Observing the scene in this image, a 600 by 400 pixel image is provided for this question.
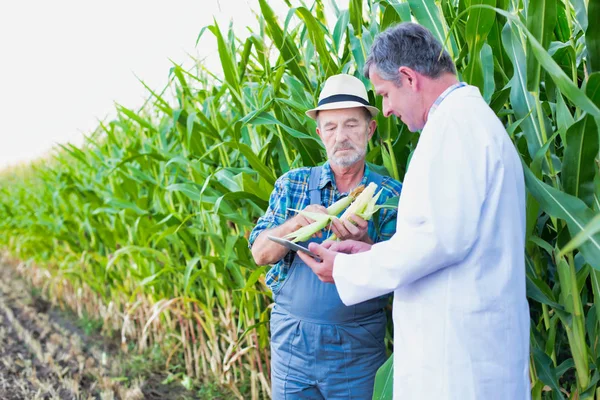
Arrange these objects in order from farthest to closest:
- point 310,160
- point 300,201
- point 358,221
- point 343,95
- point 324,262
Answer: point 310,160 → point 300,201 → point 343,95 → point 358,221 → point 324,262

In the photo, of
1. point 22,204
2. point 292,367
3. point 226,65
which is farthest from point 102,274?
point 292,367

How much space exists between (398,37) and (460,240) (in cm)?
52

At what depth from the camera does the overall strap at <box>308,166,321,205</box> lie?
76.1 inches

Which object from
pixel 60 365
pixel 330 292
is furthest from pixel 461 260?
pixel 60 365

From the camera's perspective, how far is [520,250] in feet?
4.42

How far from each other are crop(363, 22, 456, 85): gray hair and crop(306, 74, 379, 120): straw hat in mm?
414

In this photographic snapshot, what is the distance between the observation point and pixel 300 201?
1.97 m

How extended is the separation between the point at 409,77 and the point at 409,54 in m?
0.05

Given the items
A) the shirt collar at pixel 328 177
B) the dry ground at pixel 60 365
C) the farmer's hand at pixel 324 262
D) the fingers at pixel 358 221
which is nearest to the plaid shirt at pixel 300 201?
the shirt collar at pixel 328 177

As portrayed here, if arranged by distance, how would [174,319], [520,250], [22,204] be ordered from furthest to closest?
[22,204] → [174,319] → [520,250]

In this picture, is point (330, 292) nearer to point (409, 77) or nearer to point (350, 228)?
point (350, 228)

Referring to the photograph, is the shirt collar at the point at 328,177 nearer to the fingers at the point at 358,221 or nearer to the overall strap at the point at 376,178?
the overall strap at the point at 376,178

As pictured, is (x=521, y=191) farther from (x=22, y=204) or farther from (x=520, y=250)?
(x=22, y=204)

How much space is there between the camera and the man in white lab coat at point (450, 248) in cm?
125
